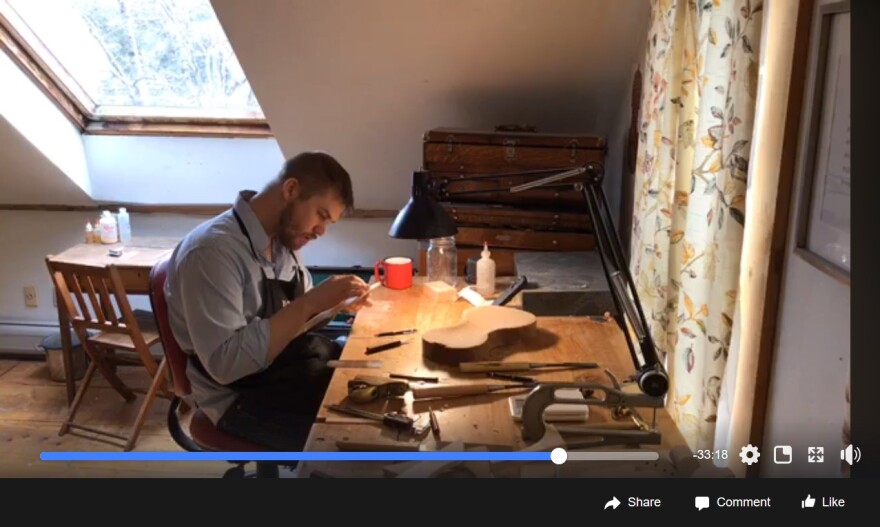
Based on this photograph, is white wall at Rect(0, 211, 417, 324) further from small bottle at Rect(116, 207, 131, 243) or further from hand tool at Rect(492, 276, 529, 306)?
hand tool at Rect(492, 276, 529, 306)

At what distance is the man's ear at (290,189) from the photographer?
139 cm

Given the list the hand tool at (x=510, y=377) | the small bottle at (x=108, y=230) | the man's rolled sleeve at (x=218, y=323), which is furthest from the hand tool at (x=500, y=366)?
the small bottle at (x=108, y=230)

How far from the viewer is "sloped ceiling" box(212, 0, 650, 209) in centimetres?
192

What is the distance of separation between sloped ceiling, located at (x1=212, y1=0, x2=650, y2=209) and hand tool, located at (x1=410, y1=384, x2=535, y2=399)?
1116 millimetres

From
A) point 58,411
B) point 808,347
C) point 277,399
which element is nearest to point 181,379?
point 277,399

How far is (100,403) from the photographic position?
8.38 ft

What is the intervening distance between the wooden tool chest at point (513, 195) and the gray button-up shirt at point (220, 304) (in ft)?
2.44

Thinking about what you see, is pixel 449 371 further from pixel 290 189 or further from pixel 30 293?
pixel 30 293

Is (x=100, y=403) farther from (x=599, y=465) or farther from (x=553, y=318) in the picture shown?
(x=599, y=465)

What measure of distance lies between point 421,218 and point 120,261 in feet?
4.97

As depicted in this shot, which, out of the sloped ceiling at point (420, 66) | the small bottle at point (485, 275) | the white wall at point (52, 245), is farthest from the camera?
the white wall at point (52, 245)

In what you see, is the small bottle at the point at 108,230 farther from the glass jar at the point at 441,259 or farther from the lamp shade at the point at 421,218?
the lamp shade at the point at 421,218

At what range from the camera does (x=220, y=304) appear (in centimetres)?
127
